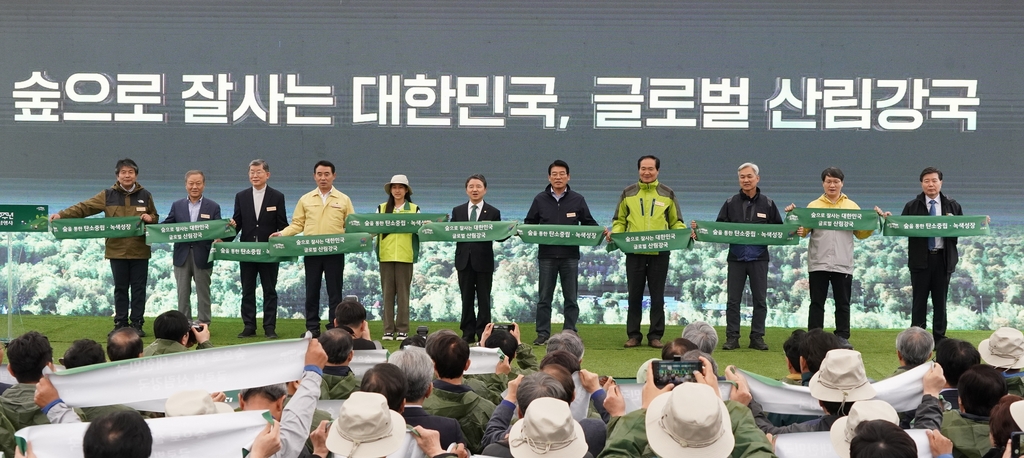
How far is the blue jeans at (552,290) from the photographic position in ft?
26.6

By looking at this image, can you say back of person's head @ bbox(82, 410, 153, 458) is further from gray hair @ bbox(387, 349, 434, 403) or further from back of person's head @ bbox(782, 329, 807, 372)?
back of person's head @ bbox(782, 329, 807, 372)

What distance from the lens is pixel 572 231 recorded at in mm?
8016

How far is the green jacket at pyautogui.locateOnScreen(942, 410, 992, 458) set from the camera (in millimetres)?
3377

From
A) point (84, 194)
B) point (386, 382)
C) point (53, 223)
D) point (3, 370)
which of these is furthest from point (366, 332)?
point (84, 194)

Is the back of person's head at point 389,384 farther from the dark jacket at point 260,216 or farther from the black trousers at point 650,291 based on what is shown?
the dark jacket at point 260,216

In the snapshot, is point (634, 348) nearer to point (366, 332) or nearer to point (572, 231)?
point (572, 231)

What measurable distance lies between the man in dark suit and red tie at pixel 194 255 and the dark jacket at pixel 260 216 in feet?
0.66

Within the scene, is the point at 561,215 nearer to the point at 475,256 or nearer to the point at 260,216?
the point at 475,256

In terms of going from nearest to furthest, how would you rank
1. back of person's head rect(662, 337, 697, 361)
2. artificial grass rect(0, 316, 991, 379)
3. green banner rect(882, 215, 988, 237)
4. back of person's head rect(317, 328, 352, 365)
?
back of person's head rect(317, 328, 352, 365)
back of person's head rect(662, 337, 697, 361)
artificial grass rect(0, 316, 991, 379)
green banner rect(882, 215, 988, 237)

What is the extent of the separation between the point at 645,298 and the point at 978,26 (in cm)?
404

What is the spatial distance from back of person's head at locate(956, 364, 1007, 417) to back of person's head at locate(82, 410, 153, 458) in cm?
272

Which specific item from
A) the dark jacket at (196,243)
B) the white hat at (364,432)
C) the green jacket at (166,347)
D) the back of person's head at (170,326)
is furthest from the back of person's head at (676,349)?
the dark jacket at (196,243)

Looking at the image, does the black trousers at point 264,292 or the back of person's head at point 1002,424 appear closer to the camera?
the back of person's head at point 1002,424

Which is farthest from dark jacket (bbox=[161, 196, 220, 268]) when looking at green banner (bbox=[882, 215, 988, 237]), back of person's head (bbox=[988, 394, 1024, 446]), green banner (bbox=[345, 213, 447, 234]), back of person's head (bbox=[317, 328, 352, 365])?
back of person's head (bbox=[988, 394, 1024, 446])
